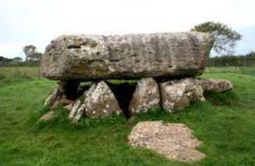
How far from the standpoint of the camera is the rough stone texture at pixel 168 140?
1588 cm

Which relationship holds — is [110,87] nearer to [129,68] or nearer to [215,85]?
[129,68]

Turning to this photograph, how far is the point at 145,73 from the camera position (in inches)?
816

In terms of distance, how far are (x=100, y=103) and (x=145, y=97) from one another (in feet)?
5.61

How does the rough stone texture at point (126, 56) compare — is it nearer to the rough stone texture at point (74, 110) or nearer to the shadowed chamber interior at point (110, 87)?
the rough stone texture at point (74, 110)

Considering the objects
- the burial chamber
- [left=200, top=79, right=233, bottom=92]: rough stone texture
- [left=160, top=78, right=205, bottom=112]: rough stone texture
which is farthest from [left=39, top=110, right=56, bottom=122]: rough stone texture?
[left=200, top=79, right=233, bottom=92]: rough stone texture

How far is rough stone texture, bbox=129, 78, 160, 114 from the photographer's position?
20125mm

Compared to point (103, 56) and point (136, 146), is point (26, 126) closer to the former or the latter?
point (103, 56)

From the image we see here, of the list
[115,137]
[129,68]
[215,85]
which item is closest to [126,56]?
[129,68]

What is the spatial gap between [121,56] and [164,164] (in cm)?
653

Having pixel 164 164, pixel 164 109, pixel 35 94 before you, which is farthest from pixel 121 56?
pixel 35 94

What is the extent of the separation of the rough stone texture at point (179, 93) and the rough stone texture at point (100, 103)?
6.03ft

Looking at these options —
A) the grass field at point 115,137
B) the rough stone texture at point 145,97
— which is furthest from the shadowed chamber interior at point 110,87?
the grass field at point 115,137

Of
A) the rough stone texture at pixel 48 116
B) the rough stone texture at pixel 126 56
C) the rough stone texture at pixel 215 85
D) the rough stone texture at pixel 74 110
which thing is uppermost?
the rough stone texture at pixel 126 56

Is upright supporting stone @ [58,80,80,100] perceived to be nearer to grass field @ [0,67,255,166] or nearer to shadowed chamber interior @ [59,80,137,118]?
shadowed chamber interior @ [59,80,137,118]
